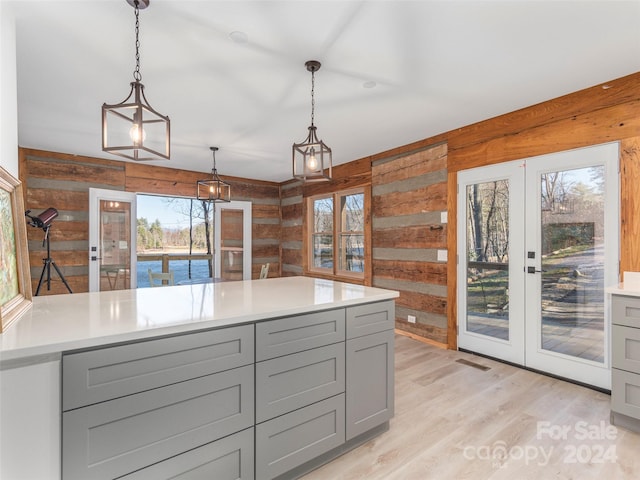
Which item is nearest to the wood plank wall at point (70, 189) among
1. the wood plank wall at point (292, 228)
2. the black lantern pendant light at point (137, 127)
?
the black lantern pendant light at point (137, 127)

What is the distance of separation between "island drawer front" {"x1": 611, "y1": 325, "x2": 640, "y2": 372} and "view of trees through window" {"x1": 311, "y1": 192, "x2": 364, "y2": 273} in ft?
10.8

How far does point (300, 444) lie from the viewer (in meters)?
1.73

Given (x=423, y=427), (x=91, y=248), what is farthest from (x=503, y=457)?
(x=91, y=248)

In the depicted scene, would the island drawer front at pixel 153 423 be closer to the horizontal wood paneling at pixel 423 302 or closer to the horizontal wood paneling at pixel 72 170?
the horizontal wood paneling at pixel 423 302

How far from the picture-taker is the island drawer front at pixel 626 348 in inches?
84.0

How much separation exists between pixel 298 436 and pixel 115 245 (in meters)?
4.67

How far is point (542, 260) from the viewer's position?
306cm

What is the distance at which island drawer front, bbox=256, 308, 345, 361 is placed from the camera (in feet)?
5.25

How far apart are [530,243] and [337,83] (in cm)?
233

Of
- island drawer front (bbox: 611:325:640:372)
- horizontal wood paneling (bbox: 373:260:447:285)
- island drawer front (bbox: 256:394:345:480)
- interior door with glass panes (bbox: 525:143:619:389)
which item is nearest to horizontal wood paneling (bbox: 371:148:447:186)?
interior door with glass panes (bbox: 525:143:619:389)

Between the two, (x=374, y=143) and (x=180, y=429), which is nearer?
(x=180, y=429)

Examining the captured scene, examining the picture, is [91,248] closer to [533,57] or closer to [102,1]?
[102,1]

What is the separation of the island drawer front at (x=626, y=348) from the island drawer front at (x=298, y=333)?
6.28 ft

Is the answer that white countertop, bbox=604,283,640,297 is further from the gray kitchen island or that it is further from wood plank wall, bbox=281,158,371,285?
wood plank wall, bbox=281,158,371,285
